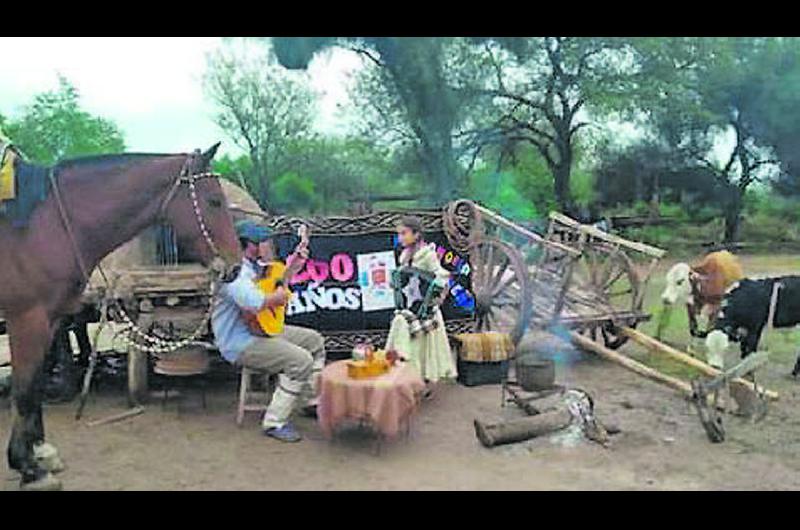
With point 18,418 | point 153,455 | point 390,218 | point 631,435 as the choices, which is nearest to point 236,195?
point 390,218

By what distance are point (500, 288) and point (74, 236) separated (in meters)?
4.18

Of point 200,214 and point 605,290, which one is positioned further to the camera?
point 605,290

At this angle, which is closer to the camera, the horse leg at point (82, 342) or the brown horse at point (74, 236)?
the brown horse at point (74, 236)

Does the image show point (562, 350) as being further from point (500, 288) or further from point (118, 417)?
point (118, 417)

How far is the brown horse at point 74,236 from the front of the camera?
4598 mm

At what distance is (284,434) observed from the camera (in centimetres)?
573

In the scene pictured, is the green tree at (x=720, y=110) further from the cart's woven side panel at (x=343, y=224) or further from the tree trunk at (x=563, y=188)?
the cart's woven side panel at (x=343, y=224)

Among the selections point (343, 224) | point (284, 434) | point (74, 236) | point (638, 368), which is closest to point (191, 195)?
point (74, 236)

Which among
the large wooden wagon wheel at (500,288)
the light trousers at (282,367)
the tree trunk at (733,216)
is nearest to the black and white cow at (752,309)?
the large wooden wagon wheel at (500,288)

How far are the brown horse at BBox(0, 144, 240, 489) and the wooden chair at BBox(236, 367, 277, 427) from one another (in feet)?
4.36

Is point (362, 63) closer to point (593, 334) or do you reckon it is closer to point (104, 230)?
point (593, 334)

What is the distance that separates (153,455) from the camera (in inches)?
215

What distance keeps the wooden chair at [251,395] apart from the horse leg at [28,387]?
1.59 m

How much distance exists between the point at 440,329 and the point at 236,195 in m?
3.10
